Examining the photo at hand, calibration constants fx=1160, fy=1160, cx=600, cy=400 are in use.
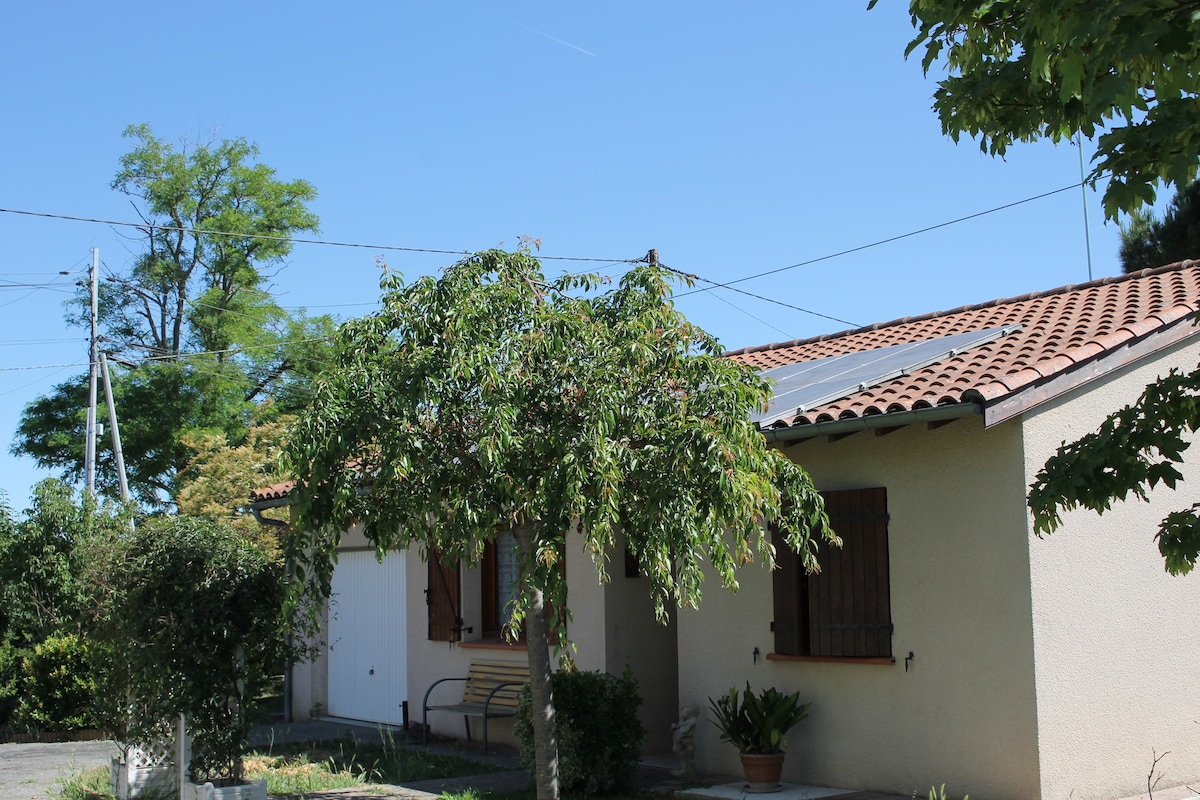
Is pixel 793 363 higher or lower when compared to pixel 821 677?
higher

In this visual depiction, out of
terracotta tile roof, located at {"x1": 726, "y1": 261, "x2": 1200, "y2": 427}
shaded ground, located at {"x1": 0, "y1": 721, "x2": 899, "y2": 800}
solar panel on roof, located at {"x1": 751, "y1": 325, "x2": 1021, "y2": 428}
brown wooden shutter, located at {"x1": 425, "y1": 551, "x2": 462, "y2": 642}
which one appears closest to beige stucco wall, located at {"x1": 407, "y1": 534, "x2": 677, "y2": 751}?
brown wooden shutter, located at {"x1": 425, "y1": 551, "x2": 462, "y2": 642}

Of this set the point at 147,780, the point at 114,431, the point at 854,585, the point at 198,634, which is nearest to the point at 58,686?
the point at 147,780

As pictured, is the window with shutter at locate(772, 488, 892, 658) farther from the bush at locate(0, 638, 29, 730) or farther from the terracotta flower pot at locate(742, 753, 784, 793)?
the bush at locate(0, 638, 29, 730)

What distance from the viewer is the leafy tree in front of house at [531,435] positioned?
22.2 ft

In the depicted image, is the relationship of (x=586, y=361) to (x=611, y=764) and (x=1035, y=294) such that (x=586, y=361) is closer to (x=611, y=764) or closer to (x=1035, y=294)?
(x=611, y=764)

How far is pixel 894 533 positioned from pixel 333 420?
14.6 ft

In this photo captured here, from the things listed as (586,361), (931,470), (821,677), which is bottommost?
(821,677)

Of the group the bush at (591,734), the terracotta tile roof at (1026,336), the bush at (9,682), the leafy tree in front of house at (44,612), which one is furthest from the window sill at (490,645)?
the bush at (9,682)

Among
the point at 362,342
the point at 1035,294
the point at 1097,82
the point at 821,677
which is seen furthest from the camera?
the point at 1035,294

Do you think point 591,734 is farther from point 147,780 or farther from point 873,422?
point 147,780

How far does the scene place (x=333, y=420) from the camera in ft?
22.7

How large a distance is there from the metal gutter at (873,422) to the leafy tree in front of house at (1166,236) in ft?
39.5

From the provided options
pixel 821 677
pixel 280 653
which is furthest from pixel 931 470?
pixel 280 653

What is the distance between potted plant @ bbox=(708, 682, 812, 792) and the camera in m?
9.01
